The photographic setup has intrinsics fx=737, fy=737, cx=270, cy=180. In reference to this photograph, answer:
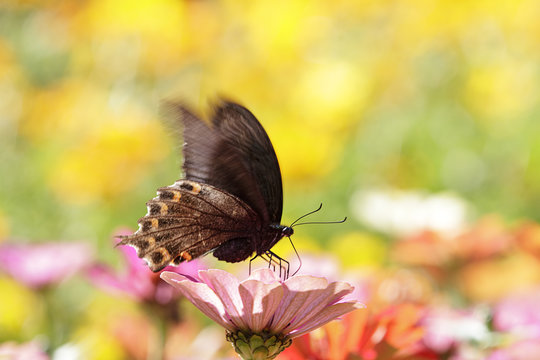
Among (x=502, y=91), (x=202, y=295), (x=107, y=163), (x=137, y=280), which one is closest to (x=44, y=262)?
(x=137, y=280)

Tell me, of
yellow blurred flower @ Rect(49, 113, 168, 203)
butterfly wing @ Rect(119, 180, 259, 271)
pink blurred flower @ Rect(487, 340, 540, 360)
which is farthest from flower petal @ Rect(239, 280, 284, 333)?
yellow blurred flower @ Rect(49, 113, 168, 203)

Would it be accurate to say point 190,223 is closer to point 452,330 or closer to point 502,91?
point 452,330

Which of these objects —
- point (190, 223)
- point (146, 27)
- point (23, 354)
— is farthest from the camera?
point (146, 27)

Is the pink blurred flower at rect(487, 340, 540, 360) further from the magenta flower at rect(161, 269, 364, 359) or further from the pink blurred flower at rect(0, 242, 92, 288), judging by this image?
the pink blurred flower at rect(0, 242, 92, 288)

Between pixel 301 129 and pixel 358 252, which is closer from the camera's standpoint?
pixel 358 252

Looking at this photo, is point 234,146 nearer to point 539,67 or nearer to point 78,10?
point 539,67

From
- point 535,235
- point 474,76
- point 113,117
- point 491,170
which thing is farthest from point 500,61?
point 535,235
